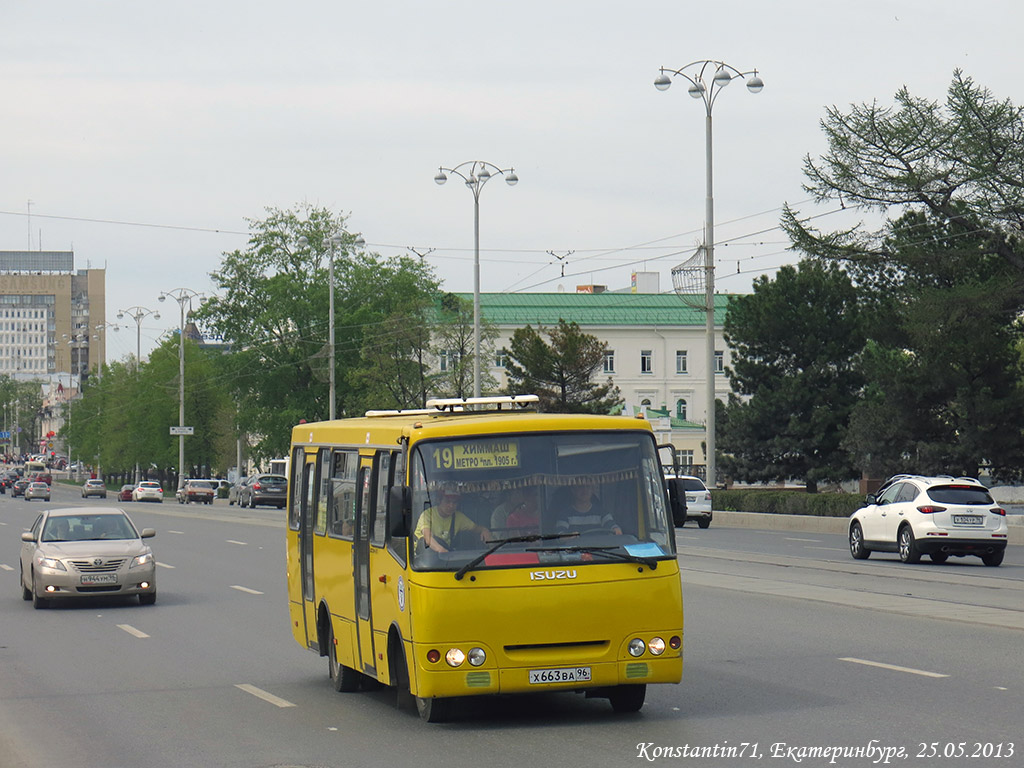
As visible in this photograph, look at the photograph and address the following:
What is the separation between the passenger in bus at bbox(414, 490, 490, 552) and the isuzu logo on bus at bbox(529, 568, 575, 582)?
383 mm

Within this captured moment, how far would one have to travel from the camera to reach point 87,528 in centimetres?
2119

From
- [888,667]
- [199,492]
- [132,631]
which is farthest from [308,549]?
[199,492]

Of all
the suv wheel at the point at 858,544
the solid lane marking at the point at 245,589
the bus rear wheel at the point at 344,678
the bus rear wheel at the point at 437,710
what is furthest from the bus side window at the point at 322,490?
the suv wheel at the point at 858,544

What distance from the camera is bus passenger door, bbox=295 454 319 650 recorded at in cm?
1245

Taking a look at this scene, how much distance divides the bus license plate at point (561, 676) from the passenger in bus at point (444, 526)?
36.4 inches

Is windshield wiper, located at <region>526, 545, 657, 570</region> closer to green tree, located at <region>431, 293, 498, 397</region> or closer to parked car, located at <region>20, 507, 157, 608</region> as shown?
parked car, located at <region>20, 507, 157, 608</region>

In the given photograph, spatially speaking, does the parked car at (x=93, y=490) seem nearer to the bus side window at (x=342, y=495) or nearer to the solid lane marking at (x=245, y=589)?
the solid lane marking at (x=245, y=589)

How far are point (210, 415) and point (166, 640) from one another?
9477cm

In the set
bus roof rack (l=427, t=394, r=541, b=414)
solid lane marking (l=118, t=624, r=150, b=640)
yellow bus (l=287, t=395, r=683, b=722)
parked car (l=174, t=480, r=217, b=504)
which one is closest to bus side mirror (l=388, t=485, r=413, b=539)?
yellow bus (l=287, t=395, r=683, b=722)

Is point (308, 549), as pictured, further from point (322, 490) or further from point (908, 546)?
point (908, 546)

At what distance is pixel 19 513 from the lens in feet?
211

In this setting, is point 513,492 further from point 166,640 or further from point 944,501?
point 944,501

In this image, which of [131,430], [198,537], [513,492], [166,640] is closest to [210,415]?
[131,430]

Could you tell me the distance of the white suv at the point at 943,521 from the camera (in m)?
26.5
